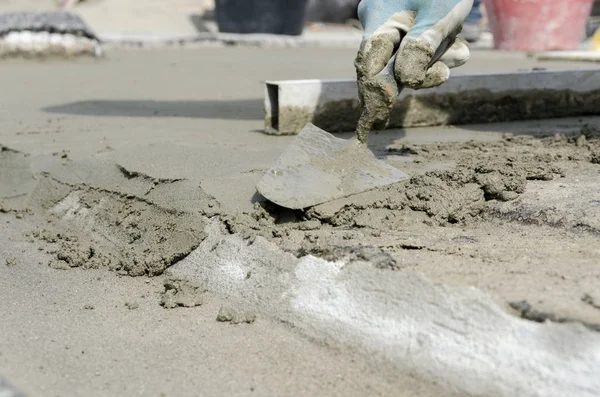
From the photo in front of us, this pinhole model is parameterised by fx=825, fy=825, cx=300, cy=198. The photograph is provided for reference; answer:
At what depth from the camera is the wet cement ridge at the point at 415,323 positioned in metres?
1.82

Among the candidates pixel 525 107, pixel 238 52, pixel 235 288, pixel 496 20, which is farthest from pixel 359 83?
pixel 496 20

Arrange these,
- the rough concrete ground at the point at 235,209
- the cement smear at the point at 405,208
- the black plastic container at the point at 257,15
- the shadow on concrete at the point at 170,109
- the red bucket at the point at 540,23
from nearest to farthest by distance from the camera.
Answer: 1. the rough concrete ground at the point at 235,209
2. the cement smear at the point at 405,208
3. the shadow on concrete at the point at 170,109
4. the red bucket at the point at 540,23
5. the black plastic container at the point at 257,15

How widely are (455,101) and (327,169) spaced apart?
1725 mm

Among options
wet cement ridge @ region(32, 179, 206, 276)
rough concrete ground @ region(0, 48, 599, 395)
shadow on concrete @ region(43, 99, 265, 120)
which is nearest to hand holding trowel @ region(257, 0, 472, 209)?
rough concrete ground @ region(0, 48, 599, 395)

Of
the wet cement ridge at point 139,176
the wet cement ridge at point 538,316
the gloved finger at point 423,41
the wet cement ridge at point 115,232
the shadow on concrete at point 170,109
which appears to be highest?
the gloved finger at point 423,41

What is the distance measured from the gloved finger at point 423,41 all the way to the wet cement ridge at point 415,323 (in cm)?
89

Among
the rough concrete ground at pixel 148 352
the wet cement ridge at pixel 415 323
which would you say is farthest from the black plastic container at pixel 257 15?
the wet cement ridge at pixel 415 323

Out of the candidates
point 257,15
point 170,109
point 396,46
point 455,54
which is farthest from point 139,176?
point 257,15

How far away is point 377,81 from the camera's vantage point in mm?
3012

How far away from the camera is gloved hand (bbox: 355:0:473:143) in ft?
9.82

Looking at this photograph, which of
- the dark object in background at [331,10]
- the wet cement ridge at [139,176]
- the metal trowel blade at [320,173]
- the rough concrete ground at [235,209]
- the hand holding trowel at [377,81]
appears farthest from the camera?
the dark object in background at [331,10]

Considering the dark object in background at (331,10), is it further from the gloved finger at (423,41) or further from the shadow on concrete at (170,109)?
the gloved finger at (423,41)

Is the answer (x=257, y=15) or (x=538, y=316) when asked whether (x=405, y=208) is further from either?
(x=257, y=15)

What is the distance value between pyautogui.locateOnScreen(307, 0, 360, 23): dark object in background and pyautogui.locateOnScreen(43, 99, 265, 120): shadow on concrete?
9942 millimetres
